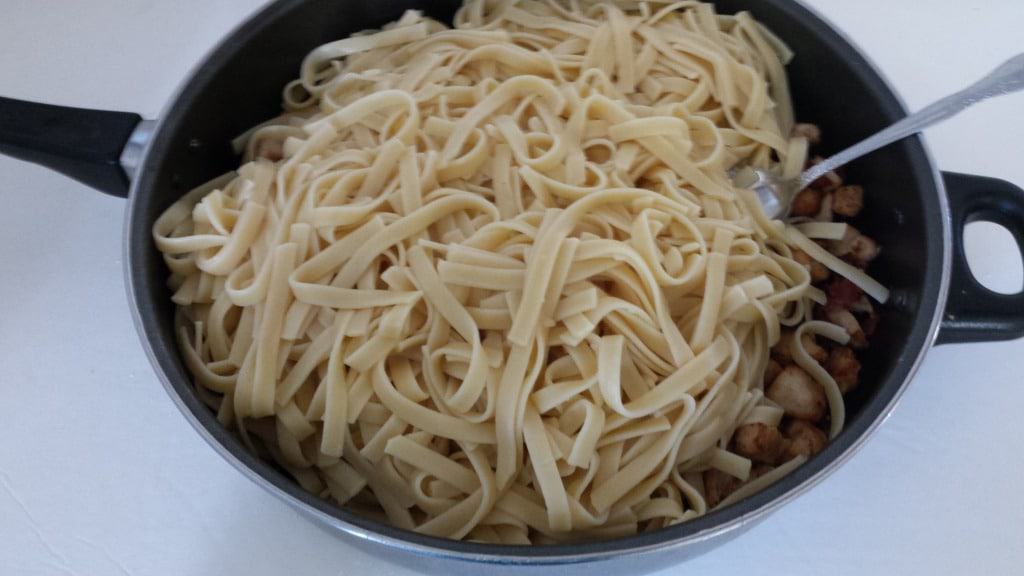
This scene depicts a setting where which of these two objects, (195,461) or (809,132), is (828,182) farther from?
(195,461)

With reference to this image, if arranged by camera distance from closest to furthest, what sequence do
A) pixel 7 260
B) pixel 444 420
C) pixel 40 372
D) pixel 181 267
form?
pixel 444 420, pixel 181 267, pixel 40 372, pixel 7 260

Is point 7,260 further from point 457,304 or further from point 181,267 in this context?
point 457,304

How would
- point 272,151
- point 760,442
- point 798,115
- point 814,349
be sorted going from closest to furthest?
point 760,442 < point 814,349 < point 272,151 < point 798,115

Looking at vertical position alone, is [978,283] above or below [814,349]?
above

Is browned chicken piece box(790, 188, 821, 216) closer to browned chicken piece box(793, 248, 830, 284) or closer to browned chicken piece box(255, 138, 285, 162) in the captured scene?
browned chicken piece box(793, 248, 830, 284)

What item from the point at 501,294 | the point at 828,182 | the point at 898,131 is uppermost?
the point at 898,131

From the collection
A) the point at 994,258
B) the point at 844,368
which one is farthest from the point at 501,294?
the point at 994,258

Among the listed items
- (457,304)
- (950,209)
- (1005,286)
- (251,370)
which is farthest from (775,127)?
(251,370)
